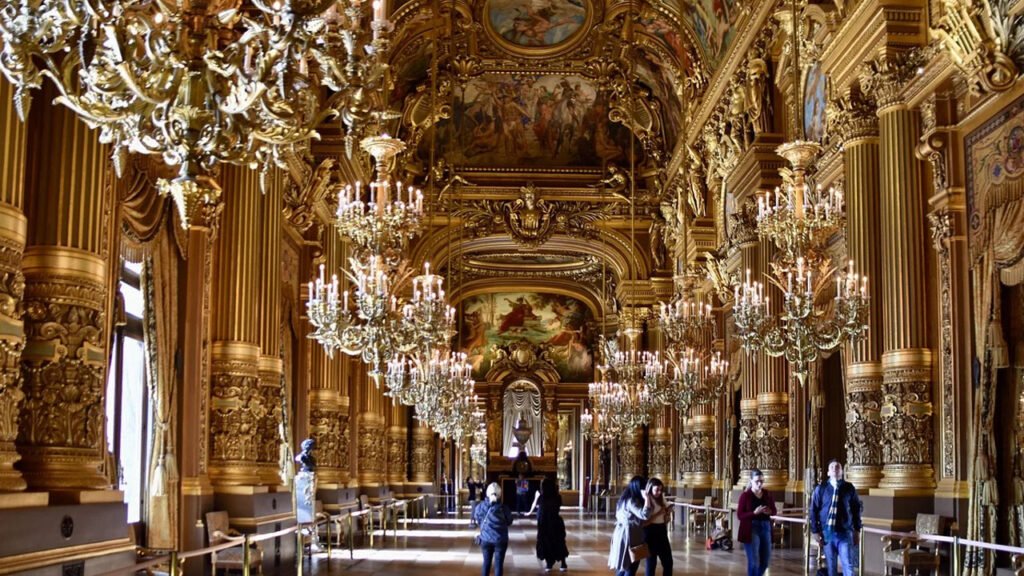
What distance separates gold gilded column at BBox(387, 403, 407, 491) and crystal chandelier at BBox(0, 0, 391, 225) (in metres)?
30.7

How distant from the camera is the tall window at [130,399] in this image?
12492mm

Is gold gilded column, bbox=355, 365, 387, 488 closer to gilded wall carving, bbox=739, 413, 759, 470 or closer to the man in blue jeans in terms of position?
gilded wall carving, bbox=739, 413, 759, 470

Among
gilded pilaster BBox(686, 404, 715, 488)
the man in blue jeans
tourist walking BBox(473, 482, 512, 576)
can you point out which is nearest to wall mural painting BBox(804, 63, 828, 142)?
the man in blue jeans

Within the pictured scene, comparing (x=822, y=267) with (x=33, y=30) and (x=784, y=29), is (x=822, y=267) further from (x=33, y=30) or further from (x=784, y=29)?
(x=33, y=30)

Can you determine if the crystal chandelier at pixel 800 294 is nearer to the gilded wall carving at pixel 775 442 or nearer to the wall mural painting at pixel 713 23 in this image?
the gilded wall carving at pixel 775 442

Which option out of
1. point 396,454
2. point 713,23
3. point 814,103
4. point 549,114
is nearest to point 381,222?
point 814,103

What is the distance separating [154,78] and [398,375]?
50.8 ft

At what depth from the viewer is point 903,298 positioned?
45.9 feet

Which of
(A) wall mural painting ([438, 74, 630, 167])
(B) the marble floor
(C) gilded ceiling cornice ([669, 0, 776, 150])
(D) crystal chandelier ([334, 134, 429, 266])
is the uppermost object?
(A) wall mural painting ([438, 74, 630, 167])

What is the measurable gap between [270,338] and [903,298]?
777 cm

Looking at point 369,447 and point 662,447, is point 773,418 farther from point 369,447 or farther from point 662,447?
point 662,447

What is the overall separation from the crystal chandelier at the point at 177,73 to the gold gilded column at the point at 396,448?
30662 mm

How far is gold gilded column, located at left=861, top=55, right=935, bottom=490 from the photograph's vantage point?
1370 cm

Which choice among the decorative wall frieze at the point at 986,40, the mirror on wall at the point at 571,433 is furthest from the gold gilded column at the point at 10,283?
the mirror on wall at the point at 571,433
